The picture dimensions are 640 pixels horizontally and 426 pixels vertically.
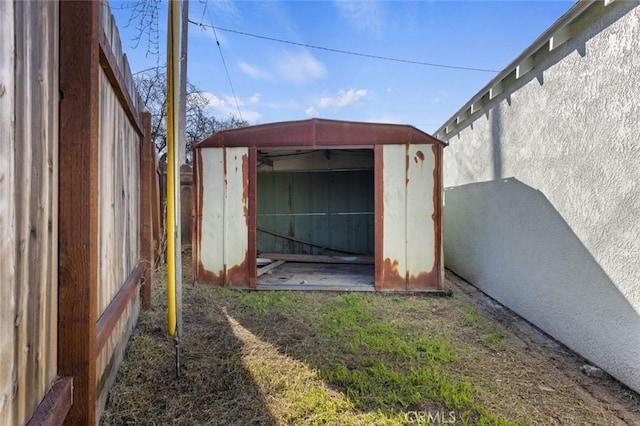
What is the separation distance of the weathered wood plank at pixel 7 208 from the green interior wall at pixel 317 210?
675 cm

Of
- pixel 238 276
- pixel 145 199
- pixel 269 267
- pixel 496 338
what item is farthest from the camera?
pixel 269 267

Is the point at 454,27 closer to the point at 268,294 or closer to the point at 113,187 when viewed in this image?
the point at 268,294

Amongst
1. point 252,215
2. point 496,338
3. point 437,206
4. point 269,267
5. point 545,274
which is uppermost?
point 437,206

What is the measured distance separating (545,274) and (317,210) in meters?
5.13

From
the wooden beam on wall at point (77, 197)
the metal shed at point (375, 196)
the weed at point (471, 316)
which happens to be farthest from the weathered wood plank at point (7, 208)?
the metal shed at point (375, 196)

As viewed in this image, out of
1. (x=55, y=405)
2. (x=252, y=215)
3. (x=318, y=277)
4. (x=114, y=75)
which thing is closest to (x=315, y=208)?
(x=318, y=277)

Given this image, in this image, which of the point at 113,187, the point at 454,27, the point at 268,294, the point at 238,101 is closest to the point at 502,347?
the point at 268,294

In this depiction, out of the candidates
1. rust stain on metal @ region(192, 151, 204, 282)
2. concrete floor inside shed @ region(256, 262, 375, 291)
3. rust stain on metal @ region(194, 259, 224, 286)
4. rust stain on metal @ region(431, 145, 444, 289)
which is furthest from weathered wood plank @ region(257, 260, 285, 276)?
rust stain on metal @ region(431, 145, 444, 289)

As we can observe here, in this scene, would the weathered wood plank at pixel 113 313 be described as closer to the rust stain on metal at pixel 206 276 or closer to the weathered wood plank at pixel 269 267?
the rust stain on metal at pixel 206 276

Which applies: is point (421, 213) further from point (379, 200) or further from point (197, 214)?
point (197, 214)

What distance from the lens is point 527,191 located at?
328 cm

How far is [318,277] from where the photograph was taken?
16.9ft

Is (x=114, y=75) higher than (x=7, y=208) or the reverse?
higher

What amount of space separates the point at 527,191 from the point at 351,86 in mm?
8498
